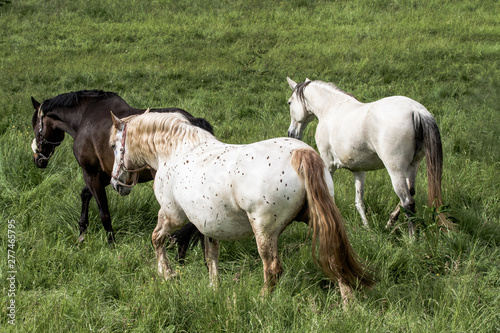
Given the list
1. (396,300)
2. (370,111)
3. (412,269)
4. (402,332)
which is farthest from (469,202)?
(402,332)

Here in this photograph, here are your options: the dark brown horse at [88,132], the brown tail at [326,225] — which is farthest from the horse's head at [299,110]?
the brown tail at [326,225]

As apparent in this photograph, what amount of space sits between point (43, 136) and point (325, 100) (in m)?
3.17

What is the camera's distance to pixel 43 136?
5266mm

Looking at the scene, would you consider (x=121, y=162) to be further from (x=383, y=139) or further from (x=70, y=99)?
(x=383, y=139)

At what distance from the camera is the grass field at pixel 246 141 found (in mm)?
2920

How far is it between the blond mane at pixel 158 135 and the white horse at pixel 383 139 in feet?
5.61

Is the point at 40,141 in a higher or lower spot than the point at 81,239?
higher

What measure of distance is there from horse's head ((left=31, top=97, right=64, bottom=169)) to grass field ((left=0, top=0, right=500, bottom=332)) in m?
0.31

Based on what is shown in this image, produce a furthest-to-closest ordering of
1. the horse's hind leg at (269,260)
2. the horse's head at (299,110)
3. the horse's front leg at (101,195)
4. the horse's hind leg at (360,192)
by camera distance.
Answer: the horse's head at (299,110) < the horse's hind leg at (360,192) < the horse's front leg at (101,195) < the horse's hind leg at (269,260)

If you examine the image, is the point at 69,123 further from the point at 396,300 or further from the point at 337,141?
the point at 396,300

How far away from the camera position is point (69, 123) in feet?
16.7

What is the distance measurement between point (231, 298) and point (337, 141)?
8.48 ft

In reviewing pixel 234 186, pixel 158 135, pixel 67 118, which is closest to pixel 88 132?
pixel 67 118

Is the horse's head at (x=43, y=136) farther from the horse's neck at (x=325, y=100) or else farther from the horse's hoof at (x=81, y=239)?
the horse's neck at (x=325, y=100)
